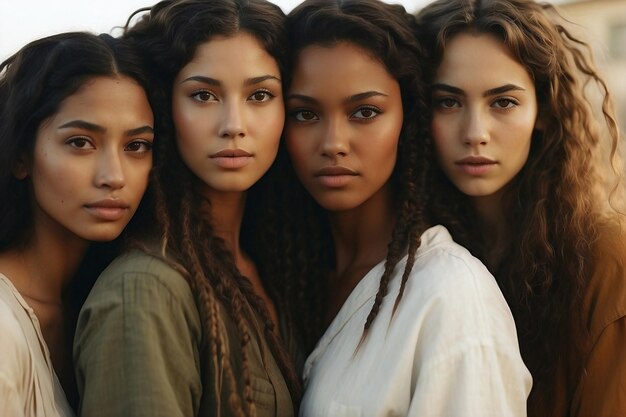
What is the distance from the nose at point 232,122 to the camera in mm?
2951

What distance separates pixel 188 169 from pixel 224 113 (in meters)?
0.26

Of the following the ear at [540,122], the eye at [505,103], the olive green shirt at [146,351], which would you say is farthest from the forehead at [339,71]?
the olive green shirt at [146,351]

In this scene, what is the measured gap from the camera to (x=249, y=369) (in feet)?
9.26

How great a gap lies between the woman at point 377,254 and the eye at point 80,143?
2.51ft

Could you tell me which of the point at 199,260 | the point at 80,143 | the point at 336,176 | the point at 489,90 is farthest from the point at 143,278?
the point at 489,90

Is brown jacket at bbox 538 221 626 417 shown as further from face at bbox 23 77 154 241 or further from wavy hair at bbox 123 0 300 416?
face at bbox 23 77 154 241

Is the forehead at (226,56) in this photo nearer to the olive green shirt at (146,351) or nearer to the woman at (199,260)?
the woman at (199,260)

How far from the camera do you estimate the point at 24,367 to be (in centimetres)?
261

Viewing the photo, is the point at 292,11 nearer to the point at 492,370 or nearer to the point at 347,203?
the point at 347,203

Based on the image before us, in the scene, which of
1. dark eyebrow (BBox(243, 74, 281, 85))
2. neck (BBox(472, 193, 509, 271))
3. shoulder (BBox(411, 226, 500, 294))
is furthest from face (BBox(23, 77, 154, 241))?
neck (BBox(472, 193, 509, 271))

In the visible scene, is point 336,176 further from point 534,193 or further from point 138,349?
point 138,349

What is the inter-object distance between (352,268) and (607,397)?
1.08 meters

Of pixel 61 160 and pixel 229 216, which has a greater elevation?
pixel 61 160

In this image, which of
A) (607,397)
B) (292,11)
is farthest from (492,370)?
(292,11)
